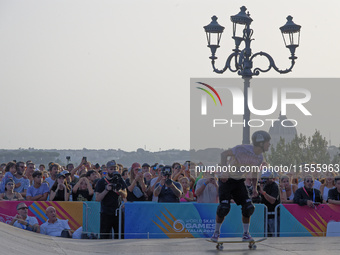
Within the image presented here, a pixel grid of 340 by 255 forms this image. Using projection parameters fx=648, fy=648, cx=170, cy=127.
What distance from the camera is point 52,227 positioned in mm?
11734

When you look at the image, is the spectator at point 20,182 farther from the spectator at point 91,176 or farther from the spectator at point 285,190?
the spectator at point 285,190

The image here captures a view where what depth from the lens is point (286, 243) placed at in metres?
10.6

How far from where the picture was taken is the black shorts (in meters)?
10.1

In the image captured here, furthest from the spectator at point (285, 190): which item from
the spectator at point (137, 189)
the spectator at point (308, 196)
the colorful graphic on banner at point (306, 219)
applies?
the spectator at point (137, 189)

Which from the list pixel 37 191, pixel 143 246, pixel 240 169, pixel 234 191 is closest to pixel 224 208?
pixel 234 191

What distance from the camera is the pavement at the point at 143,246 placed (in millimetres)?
9266

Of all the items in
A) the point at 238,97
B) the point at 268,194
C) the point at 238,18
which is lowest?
the point at 268,194

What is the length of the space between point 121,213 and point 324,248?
4106 millimetres

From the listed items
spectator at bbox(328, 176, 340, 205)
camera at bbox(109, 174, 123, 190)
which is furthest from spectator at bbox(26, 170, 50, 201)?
spectator at bbox(328, 176, 340, 205)

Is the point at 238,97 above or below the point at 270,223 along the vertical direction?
above

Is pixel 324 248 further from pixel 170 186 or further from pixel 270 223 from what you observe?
pixel 170 186

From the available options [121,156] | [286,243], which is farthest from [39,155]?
[286,243]

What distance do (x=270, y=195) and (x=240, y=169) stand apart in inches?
122

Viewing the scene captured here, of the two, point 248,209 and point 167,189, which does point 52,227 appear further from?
point 248,209
